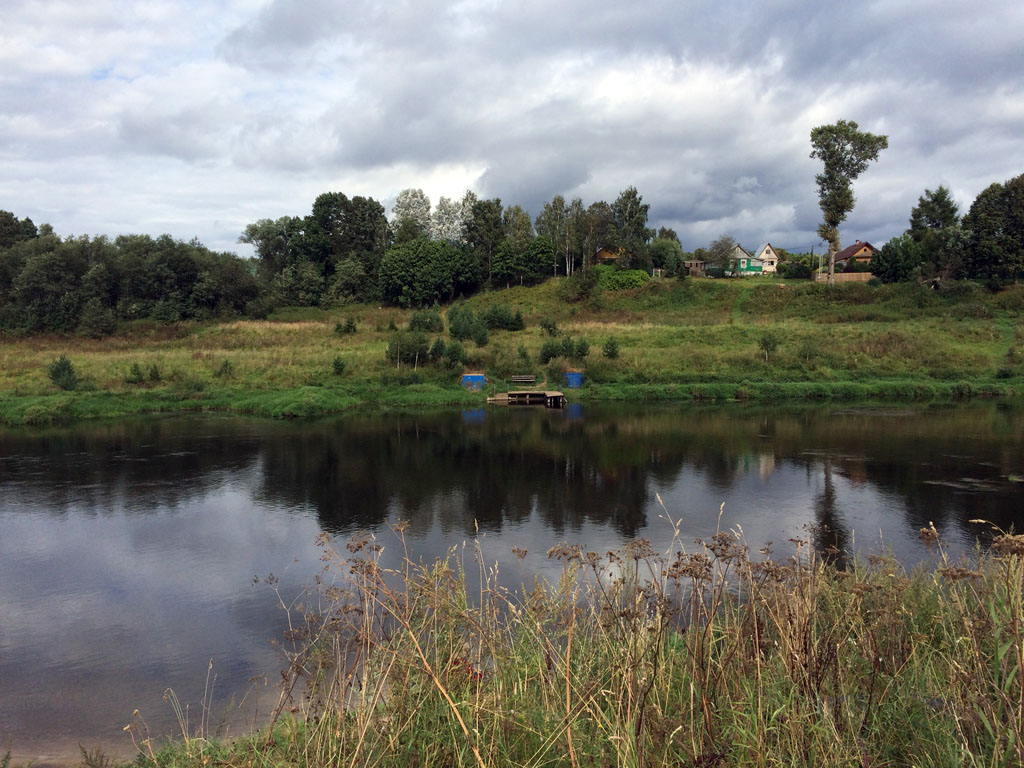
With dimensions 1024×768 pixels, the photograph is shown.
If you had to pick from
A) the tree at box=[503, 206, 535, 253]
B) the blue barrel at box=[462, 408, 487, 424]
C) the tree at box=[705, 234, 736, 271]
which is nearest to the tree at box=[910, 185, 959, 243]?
the tree at box=[705, 234, 736, 271]

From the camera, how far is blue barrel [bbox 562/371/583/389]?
33.1 meters

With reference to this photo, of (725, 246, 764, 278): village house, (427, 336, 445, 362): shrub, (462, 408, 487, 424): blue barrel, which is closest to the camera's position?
(462, 408, 487, 424): blue barrel

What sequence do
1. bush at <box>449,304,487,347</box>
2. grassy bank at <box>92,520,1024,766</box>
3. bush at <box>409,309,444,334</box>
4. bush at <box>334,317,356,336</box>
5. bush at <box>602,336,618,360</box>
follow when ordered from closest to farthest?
1. grassy bank at <box>92,520,1024,766</box>
2. bush at <box>602,336,618,360</box>
3. bush at <box>449,304,487,347</box>
4. bush at <box>409,309,444,334</box>
5. bush at <box>334,317,356,336</box>

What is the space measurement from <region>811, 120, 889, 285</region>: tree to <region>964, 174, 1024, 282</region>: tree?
9.47m

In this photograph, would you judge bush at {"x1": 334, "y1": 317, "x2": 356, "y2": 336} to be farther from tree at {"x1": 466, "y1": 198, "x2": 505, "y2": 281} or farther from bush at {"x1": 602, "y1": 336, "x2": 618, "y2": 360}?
tree at {"x1": 466, "y1": 198, "x2": 505, "y2": 281}

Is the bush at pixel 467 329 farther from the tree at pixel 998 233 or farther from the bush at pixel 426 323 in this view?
the tree at pixel 998 233

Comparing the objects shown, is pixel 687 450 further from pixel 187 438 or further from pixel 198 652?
pixel 187 438

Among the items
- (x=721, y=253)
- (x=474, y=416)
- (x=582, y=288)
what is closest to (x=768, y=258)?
(x=721, y=253)

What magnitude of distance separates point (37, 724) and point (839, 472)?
17264mm

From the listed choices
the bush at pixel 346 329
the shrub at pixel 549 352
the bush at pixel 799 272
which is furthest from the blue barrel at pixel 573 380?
the bush at pixel 799 272

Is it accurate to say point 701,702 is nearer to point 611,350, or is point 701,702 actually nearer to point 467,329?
point 611,350

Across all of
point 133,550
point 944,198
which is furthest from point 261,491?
point 944,198

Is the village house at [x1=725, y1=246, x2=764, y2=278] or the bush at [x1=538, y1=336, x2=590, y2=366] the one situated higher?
the village house at [x1=725, y1=246, x2=764, y2=278]

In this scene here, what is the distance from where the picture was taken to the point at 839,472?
17.1m
